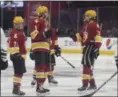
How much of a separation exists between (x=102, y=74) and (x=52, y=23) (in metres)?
8.64

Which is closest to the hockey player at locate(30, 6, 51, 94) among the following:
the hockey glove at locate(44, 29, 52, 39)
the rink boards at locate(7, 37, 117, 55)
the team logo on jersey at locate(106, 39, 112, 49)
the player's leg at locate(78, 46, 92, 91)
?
the hockey glove at locate(44, 29, 52, 39)

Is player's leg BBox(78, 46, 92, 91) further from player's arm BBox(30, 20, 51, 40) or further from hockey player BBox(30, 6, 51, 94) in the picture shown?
player's arm BBox(30, 20, 51, 40)

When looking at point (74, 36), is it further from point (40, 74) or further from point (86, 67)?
point (40, 74)

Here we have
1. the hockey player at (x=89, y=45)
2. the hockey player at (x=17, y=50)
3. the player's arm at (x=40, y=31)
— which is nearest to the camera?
the hockey player at (x=17, y=50)

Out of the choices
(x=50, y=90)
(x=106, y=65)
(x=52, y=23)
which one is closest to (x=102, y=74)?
(x=106, y=65)

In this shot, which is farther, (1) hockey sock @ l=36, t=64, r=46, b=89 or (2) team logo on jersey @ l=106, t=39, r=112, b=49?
(2) team logo on jersey @ l=106, t=39, r=112, b=49

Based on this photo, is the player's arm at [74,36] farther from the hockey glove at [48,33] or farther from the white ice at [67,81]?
the white ice at [67,81]

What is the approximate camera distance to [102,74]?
11.8 metres

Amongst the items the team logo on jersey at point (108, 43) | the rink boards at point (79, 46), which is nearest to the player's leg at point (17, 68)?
the rink boards at point (79, 46)

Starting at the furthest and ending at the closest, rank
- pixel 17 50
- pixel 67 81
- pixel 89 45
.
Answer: pixel 67 81
pixel 89 45
pixel 17 50

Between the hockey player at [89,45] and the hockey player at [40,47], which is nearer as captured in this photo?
the hockey player at [40,47]

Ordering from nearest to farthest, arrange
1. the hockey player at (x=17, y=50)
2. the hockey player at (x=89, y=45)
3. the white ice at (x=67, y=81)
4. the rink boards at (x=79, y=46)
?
the hockey player at (x=17, y=50), the white ice at (x=67, y=81), the hockey player at (x=89, y=45), the rink boards at (x=79, y=46)

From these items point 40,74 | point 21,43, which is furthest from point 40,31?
point 40,74

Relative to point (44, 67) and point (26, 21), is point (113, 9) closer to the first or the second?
point (26, 21)
